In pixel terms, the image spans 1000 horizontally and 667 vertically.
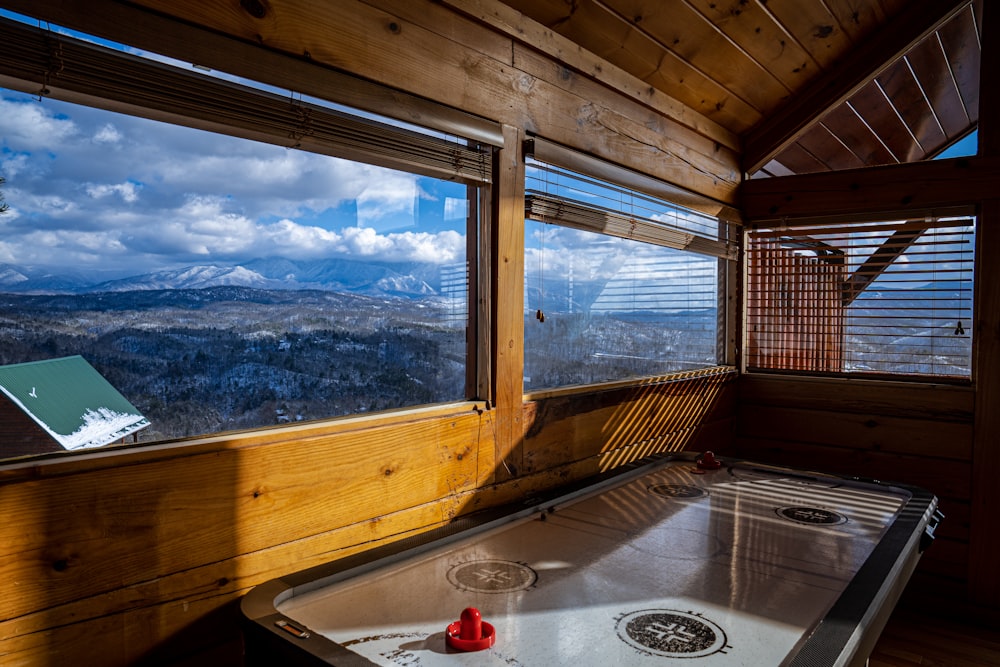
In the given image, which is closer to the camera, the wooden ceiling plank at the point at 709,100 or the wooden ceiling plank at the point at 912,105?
the wooden ceiling plank at the point at 709,100

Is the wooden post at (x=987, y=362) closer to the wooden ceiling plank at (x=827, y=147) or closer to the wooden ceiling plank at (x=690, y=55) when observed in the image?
→ the wooden ceiling plank at (x=827, y=147)

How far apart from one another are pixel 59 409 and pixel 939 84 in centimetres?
389

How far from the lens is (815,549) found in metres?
1.63

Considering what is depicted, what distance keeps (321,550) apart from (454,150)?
3.80 ft

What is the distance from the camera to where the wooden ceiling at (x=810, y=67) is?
262cm

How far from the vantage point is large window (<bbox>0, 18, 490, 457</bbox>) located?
1275 mm

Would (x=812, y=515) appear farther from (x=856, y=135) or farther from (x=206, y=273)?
(x=856, y=135)

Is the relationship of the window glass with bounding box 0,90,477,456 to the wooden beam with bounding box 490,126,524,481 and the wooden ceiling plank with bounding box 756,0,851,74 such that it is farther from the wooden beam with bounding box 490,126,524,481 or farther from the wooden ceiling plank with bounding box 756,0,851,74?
the wooden ceiling plank with bounding box 756,0,851,74

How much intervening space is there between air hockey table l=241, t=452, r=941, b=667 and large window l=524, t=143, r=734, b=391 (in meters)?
0.70

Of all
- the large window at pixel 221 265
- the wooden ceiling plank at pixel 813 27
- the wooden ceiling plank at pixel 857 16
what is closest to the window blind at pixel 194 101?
the large window at pixel 221 265

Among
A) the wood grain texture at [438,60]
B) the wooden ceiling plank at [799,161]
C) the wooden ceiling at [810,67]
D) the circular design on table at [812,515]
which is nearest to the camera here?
the wood grain texture at [438,60]

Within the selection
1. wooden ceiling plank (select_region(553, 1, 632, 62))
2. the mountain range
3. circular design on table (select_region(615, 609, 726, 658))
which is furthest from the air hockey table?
wooden ceiling plank (select_region(553, 1, 632, 62))

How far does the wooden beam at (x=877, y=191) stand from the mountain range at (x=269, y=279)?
2.25 meters

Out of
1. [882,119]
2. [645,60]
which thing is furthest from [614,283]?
[882,119]
